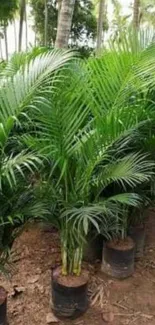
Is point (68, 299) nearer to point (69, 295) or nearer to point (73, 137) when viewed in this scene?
point (69, 295)

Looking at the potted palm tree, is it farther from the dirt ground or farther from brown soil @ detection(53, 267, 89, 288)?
the dirt ground

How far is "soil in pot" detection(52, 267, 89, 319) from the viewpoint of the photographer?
6.40ft

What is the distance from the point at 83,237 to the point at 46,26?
12.1m

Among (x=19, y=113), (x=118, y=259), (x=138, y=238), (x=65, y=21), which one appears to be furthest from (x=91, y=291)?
(x=65, y=21)

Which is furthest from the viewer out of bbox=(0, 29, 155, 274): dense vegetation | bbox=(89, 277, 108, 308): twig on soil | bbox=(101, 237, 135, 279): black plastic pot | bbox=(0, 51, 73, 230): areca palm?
bbox=(101, 237, 135, 279): black plastic pot

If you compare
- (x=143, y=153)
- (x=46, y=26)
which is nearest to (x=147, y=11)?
(x=46, y=26)

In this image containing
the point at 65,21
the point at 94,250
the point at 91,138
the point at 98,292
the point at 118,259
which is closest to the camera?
the point at 91,138

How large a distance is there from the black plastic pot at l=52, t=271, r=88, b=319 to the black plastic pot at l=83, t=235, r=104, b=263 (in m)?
0.55


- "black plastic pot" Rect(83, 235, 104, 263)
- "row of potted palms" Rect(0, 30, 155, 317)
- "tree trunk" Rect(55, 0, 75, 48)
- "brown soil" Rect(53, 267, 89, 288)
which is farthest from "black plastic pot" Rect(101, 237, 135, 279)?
"tree trunk" Rect(55, 0, 75, 48)

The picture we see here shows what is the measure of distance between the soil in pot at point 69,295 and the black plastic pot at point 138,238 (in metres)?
0.72

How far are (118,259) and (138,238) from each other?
14.5 inches

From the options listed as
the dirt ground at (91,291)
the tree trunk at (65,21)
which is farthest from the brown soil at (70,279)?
the tree trunk at (65,21)

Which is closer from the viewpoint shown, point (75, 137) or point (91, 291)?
point (75, 137)

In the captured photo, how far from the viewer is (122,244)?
7.92ft
